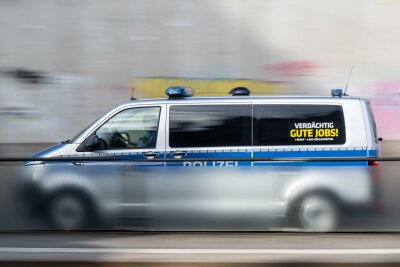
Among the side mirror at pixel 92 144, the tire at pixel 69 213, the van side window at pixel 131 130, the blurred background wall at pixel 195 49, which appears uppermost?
the blurred background wall at pixel 195 49

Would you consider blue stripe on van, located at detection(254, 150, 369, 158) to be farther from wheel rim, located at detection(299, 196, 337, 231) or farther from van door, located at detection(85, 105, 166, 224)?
wheel rim, located at detection(299, 196, 337, 231)

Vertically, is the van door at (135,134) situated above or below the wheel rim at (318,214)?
Result: above

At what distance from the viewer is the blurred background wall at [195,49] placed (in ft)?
52.4

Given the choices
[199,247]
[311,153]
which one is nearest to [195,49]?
[311,153]

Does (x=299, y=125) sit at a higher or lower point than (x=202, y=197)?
higher

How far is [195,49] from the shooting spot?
52.7 feet

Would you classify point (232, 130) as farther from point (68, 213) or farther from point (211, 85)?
point (211, 85)

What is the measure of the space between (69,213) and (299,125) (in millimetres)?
3130

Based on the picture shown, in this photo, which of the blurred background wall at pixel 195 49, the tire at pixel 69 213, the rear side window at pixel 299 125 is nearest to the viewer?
the tire at pixel 69 213

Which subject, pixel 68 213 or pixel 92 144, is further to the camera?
pixel 92 144

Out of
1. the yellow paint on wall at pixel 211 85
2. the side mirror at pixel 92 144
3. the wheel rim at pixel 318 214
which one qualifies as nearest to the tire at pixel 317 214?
the wheel rim at pixel 318 214

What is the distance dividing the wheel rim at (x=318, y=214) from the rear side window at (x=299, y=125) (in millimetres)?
1868

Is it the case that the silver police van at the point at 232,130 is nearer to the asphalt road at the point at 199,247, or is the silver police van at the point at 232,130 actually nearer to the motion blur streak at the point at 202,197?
the motion blur streak at the point at 202,197

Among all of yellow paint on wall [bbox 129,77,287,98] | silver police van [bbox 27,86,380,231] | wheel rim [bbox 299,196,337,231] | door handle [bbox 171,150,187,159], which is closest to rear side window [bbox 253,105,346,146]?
silver police van [bbox 27,86,380,231]
